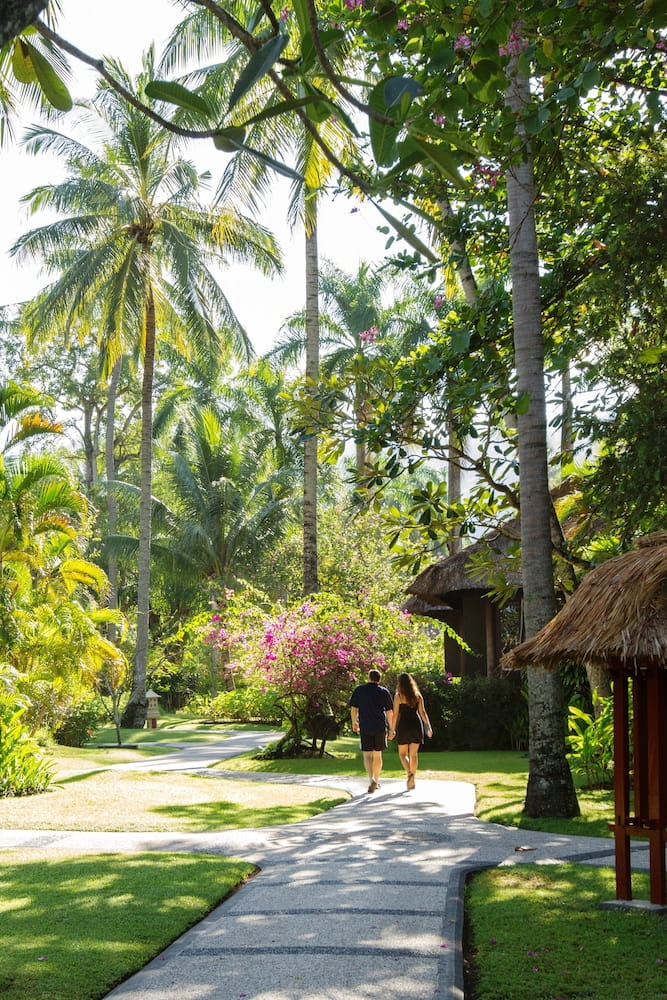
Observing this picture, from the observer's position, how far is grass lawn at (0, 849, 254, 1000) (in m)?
5.05

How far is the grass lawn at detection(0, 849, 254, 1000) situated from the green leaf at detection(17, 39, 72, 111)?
4032 millimetres

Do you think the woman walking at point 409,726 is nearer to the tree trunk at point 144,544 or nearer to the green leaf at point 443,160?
the green leaf at point 443,160

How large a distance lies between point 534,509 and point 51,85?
28.7 feet

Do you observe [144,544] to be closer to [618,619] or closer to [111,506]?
[111,506]

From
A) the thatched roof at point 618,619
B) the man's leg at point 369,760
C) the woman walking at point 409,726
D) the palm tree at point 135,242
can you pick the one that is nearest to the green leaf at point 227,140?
the thatched roof at point 618,619

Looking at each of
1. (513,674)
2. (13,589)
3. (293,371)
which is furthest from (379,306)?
(13,589)

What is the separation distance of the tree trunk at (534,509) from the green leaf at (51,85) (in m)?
8.41

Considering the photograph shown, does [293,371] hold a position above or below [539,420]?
above

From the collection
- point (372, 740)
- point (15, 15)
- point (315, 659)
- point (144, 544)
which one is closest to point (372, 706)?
point (372, 740)

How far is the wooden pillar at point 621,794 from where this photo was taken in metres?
6.53

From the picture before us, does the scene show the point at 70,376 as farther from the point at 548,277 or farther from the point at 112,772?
the point at 548,277

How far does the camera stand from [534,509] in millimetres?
10453

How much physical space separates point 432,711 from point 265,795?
6712mm

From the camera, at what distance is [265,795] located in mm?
12625
